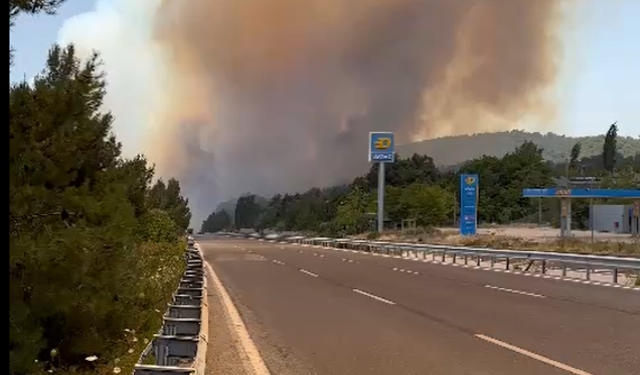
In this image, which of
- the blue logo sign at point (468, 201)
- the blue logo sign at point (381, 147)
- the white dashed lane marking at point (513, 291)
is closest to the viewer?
the white dashed lane marking at point (513, 291)

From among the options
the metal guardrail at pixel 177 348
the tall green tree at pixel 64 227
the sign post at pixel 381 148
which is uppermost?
the sign post at pixel 381 148

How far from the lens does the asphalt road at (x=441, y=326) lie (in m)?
9.29

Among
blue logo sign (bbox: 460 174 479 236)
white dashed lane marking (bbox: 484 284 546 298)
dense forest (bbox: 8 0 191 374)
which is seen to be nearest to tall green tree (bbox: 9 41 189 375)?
dense forest (bbox: 8 0 191 374)

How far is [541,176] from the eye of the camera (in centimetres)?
13175

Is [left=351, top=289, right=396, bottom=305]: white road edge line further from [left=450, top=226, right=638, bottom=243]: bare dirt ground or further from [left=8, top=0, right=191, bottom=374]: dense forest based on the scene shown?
[left=450, top=226, right=638, bottom=243]: bare dirt ground

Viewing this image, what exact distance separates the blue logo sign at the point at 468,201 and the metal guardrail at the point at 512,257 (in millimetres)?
7634

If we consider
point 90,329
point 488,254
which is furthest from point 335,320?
point 488,254

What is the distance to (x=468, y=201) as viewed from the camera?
54500 mm

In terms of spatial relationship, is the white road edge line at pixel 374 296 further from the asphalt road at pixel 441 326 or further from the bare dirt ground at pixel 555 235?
the bare dirt ground at pixel 555 235

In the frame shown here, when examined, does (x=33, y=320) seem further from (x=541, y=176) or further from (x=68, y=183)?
(x=541, y=176)

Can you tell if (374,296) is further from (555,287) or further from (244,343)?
(244,343)

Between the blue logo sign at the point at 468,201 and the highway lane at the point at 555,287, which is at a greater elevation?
the blue logo sign at the point at 468,201

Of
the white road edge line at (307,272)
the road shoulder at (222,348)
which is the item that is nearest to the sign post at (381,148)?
the white road edge line at (307,272)

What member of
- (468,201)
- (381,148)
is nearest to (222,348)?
(468,201)
